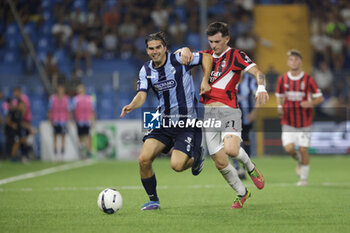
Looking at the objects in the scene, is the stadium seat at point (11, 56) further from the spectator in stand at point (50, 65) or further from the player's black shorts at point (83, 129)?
the player's black shorts at point (83, 129)

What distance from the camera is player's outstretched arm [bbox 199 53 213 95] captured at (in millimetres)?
6578

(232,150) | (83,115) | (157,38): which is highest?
(157,38)

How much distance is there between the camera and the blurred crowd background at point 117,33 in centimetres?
1944

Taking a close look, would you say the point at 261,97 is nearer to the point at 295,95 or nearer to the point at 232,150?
the point at 232,150

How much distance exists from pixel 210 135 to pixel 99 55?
13.5 meters

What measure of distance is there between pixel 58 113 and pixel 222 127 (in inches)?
422

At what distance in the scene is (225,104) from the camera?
684cm

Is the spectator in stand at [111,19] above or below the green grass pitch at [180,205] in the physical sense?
above

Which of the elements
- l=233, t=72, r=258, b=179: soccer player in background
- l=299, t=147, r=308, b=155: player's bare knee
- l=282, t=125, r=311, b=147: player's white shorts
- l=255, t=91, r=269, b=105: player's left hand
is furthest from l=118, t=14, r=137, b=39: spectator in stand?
l=255, t=91, r=269, b=105: player's left hand

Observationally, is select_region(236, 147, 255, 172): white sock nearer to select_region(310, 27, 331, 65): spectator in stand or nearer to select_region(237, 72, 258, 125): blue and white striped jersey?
select_region(237, 72, 258, 125): blue and white striped jersey

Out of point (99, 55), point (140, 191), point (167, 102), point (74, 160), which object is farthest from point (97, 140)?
point (167, 102)

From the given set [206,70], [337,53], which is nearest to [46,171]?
[206,70]

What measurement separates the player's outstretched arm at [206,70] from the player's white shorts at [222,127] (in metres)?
0.37

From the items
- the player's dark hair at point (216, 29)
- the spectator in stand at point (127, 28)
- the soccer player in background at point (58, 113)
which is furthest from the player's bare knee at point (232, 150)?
the spectator in stand at point (127, 28)
